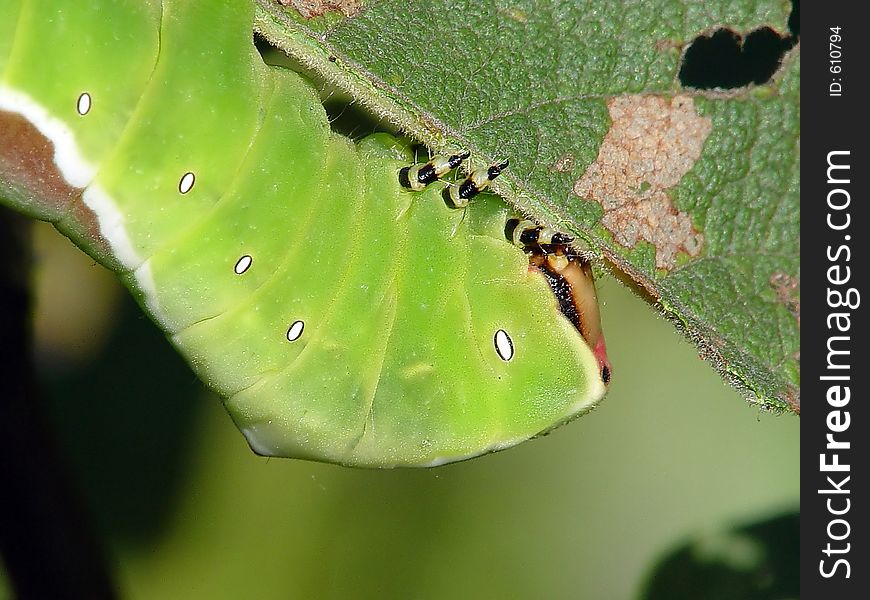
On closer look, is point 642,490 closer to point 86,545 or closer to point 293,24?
point 86,545

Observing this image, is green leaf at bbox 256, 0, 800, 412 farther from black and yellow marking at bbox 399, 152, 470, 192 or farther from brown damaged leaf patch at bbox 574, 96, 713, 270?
black and yellow marking at bbox 399, 152, 470, 192

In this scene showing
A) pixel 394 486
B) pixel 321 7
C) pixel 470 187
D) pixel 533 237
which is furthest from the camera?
pixel 394 486

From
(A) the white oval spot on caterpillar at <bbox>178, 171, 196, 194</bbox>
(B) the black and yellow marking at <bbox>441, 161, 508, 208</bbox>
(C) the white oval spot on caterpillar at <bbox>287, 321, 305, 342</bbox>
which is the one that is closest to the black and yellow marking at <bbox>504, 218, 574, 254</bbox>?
(B) the black and yellow marking at <bbox>441, 161, 508, 208</bbox>

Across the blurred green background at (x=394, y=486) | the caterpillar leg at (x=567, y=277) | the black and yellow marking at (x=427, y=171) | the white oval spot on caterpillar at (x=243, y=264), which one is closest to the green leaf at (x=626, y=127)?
the black and yellow marking at (x=427, y=171)

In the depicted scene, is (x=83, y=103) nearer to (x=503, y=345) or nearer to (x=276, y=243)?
(x=276, y=243)

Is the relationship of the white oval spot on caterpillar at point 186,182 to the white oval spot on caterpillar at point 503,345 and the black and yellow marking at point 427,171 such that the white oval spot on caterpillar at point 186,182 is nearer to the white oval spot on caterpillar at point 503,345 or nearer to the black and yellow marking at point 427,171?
the black and yellow marking at point 427,171
